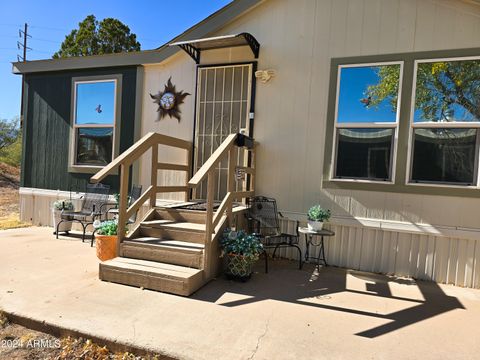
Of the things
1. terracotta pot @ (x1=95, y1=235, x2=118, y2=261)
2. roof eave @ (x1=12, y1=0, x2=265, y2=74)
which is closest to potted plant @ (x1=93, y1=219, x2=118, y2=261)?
terracotta pot @ (x1=95, y1=235, x2=118, y2=261)

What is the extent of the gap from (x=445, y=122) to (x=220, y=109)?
3.17m

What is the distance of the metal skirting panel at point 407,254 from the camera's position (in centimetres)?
371

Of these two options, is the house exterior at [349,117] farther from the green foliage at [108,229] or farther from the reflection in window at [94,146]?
the green foliage at [108,229]

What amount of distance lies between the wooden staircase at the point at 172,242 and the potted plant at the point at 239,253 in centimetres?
14

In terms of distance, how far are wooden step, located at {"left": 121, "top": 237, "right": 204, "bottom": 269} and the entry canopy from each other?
2.99m

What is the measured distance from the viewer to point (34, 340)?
2234 millimetres

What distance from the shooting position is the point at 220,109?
4965 millimetres

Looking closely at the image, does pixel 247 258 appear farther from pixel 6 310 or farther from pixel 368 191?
pixel 6 310

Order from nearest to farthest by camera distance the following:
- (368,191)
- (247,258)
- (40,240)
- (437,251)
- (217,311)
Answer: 1. (217,311)
2. (247,258)
3. (437,251)
4. (368,191)
5. (40,240)

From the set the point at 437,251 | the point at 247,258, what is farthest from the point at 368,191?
Answer: the point at 247,258

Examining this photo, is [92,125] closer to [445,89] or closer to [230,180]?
[230,180]

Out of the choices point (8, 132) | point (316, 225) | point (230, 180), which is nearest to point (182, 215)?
point (230, 180)

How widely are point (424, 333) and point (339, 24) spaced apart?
3.88 meters

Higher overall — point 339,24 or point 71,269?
point 339,24
